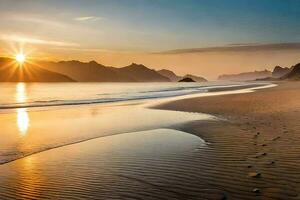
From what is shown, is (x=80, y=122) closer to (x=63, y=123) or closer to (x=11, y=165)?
(x=63, y=123)

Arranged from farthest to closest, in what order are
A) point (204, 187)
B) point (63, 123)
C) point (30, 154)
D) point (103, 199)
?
point (63, 123), point (30, 154), point (204, 187), point (103, 199)

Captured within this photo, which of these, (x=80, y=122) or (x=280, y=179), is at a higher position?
(x=80, y=122)

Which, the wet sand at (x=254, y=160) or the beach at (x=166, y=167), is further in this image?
the beach at (x=166, y=167)

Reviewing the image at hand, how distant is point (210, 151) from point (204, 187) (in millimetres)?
3797

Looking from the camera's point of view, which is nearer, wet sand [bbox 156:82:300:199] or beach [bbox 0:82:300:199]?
wet sand [bbox 156:82:300:199]

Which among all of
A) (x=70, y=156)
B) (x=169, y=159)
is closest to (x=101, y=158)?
(x=70, y=156)

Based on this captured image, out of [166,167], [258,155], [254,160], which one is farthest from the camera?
[258,155]

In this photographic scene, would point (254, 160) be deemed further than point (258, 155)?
No

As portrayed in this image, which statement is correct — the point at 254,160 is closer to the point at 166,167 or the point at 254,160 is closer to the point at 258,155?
the point at 258,155

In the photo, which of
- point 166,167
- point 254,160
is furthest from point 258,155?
point 166,167

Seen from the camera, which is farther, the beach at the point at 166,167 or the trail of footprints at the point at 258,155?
the beach at the point at 166,167

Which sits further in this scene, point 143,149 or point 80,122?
point 80,122

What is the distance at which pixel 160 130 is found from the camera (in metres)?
17.0

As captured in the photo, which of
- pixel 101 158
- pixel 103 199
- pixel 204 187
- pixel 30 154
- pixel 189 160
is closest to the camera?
pixel 103 199
